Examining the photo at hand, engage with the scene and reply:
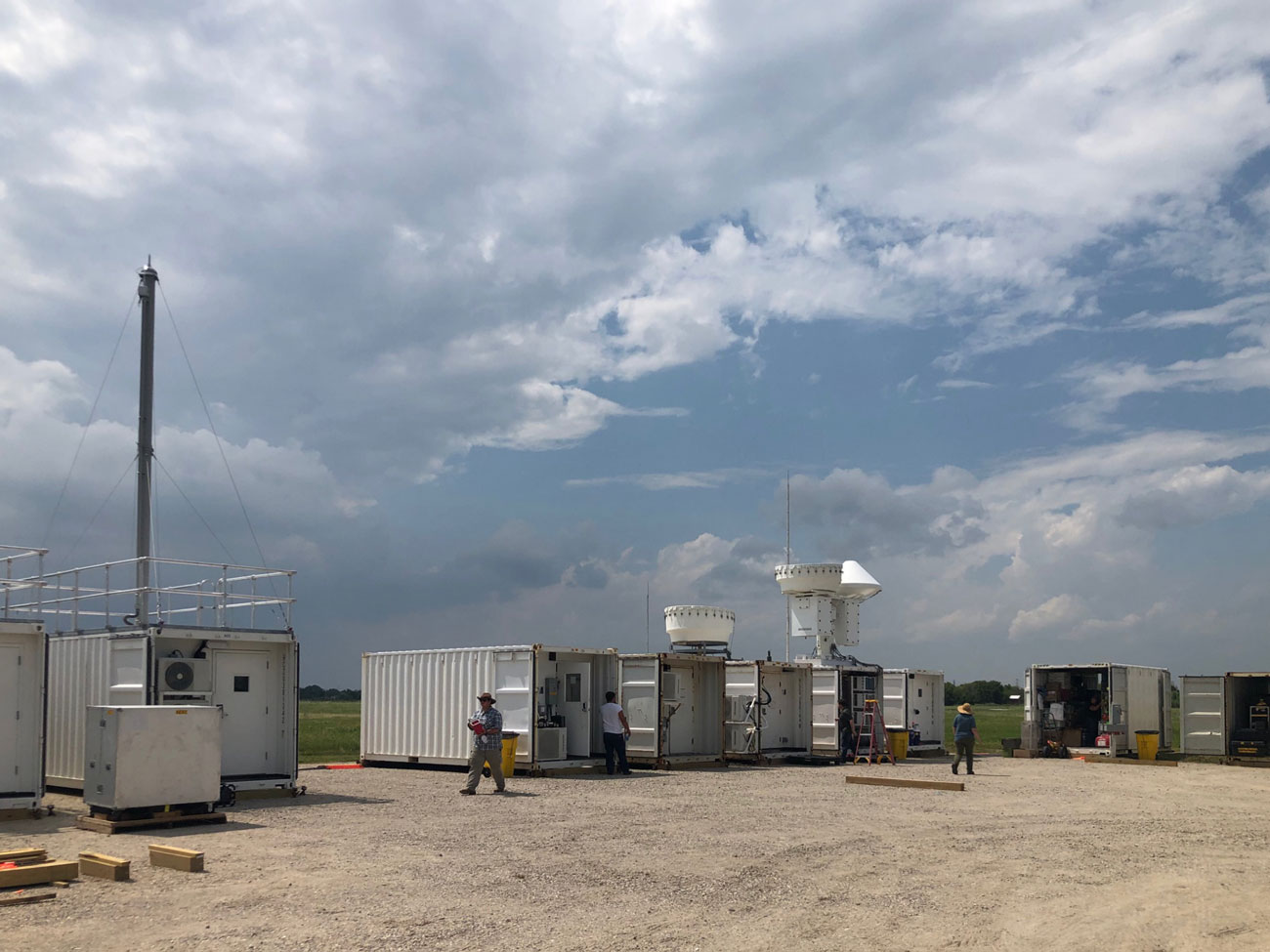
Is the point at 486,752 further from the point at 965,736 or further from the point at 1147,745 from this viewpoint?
the point at 1147,745

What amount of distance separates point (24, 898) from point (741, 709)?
20133 mm

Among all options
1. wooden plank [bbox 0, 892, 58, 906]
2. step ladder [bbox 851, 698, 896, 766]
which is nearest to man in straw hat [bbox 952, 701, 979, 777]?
step ladder [bbox 851, 698, 896, 766]

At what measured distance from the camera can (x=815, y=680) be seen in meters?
30.5

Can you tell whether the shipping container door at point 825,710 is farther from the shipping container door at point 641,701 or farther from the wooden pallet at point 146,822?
the wooden pallet at point 146,822

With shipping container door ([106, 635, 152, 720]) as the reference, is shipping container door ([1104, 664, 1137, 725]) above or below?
below

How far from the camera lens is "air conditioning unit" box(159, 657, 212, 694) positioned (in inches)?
711

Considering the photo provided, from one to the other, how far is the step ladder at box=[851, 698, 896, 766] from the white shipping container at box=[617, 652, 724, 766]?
4.21 meters

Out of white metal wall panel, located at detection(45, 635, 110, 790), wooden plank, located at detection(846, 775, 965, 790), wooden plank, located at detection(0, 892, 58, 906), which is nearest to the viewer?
wooden plank, located at detection(0, 892, 58, 906)

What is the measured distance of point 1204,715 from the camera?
31.9 metres

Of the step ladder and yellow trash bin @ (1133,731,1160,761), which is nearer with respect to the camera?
the step ladder

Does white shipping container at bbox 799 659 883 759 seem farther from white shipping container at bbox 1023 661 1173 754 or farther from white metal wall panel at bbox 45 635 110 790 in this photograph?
white metal wall panel at bbox 45 635 110 790

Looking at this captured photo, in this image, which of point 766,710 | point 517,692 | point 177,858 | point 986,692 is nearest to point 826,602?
point 766,710

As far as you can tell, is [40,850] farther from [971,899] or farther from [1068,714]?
[1068,714]

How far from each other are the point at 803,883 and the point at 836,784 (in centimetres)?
1164
